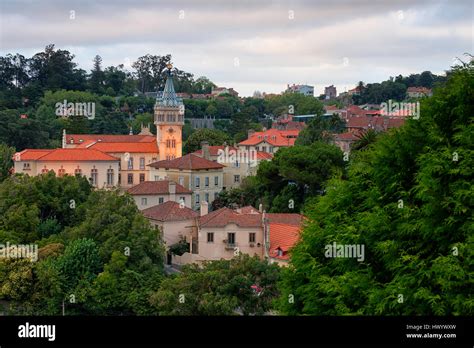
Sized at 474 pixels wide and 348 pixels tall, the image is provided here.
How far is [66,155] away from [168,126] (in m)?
8.09

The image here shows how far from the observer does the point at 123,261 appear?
951 inches

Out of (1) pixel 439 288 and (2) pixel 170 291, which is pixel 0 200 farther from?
(1) pixel 439 288

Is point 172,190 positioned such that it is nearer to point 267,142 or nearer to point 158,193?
point 158,193

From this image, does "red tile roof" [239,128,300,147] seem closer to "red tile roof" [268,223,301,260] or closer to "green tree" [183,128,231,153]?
"green tree" [183,128,231,153]

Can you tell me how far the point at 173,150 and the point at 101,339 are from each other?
4746 centimetres

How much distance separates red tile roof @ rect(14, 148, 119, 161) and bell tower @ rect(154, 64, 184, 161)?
482cm

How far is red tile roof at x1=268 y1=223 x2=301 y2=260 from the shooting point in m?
25.2

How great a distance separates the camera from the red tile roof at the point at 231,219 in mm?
27812

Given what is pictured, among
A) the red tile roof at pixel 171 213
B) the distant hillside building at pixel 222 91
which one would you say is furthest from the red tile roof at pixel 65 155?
the distant hillside building at pixel 222 91

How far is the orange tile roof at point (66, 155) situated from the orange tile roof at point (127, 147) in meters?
3.81

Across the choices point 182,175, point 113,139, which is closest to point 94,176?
point 182,175

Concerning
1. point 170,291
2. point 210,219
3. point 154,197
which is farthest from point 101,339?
point 154,197

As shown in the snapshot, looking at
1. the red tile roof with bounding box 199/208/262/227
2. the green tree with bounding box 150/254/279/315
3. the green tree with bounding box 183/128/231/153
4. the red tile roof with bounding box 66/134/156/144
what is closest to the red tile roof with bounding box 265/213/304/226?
the red tile roof with bounding box 199/208/262/227

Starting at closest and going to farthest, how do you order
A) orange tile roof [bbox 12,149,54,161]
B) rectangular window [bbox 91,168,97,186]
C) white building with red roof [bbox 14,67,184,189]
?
1. orange tile roof [bbox 12,149,54,161]
2. rectangular window [bbox 91,168,97,186]
3. white building with red roof [bbox 14,67,184,189]
